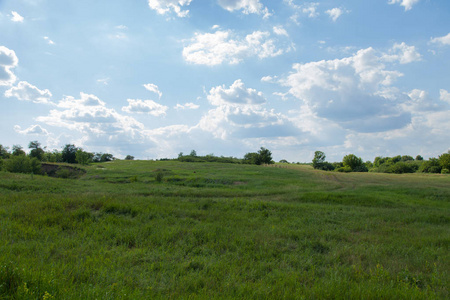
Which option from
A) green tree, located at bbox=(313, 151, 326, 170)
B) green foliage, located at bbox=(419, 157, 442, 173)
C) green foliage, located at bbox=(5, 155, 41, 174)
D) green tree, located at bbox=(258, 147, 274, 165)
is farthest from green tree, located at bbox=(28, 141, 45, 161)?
green foliage, located at bbox=(419, 157, 442, 173)

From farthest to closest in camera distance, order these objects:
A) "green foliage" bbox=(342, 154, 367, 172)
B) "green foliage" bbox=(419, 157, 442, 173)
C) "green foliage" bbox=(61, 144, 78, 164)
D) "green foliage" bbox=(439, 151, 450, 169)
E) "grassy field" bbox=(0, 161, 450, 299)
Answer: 1. "green foliage" bbox=(342, 154, 367, 172)
2. "green foliage" bbox=(61, 144, 78, 164)
3. "green foliage" bbox=(419, 157, 442, 173)
4. "green foliage" bbox=(439, 151, 450, 169)
5. "grassy field" bbox=(0, 161, 450, 299)

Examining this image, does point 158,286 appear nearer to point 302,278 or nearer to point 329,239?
point 302,278

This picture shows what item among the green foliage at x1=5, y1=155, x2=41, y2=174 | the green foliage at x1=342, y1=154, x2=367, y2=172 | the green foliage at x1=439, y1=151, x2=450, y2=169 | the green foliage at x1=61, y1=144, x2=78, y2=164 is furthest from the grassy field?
the green foliage at x1=342, y1=154, x2=367, y2=172

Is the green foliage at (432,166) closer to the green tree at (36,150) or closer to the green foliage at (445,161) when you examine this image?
the green foliage at (445,161)

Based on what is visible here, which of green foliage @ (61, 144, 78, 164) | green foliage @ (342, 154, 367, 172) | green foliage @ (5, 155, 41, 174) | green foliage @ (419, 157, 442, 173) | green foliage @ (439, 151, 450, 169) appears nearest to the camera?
green foliage @ (5, 155, 41, 174)

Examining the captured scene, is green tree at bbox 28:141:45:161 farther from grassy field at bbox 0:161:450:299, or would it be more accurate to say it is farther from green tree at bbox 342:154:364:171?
green tree at bbox 342:154:364:171

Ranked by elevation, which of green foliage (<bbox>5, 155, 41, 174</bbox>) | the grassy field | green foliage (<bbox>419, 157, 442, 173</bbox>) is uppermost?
green foliage (<bbox>419, 157, 442, 173</bbox>)

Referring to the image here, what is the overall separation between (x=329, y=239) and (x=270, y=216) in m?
4.01

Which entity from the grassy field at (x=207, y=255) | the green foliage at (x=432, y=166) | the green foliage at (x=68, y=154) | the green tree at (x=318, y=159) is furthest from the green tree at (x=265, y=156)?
the grassy field at (x=207, y=255)

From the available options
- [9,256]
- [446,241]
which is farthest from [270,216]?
[9,256]

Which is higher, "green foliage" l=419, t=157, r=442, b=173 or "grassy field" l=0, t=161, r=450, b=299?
"green foliage" l=419, t=157, r=442, b=173

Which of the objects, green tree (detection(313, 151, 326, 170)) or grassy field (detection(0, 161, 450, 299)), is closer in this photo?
grassy field (detection(0, 161, 450, 299))

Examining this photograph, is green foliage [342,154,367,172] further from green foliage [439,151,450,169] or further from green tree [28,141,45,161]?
green tree [28,141,45,161]

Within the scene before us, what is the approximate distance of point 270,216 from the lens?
42.4 feet
